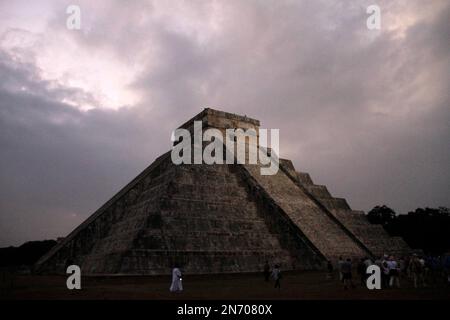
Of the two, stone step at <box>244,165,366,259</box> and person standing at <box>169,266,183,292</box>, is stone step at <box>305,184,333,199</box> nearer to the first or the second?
stone step at <box>244,165,366,259</box>

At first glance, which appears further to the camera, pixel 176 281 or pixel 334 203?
pixel 334 203

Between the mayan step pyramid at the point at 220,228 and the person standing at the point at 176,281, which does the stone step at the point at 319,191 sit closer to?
the mayan step pyramid at the point at 220,228

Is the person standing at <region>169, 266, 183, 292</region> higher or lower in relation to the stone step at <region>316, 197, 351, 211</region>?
lower

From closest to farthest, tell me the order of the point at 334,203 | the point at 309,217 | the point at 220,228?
the point at 220,228 → the point at 309,217 → the point at 334,203

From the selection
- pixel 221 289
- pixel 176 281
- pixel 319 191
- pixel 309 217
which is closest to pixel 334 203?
pixel 319 191

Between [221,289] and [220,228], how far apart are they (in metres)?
5.73

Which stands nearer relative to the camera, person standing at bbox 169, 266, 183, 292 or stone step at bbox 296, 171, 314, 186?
person standing at bbox 169, 266, 183, 292

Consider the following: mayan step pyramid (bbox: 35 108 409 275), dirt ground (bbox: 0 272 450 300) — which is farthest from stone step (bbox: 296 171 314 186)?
dirt ground (bbox: 0 272 450 300)

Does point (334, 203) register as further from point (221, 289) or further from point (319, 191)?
point (221, 289)

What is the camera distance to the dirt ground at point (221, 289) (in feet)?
37.8

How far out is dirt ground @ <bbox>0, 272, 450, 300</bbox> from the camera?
37.8ft

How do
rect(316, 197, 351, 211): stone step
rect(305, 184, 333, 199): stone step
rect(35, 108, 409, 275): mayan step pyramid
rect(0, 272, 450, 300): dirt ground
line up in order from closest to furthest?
rect(0, 272, 450, 300): dirt ground < rect(35, 108, 409, 275): mayan step pyramid < rect(316, 197, 351, 211): stone step < rect(305, 184, 333, 199): stone step

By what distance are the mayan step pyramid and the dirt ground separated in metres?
0.53

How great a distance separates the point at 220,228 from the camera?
19234 mm
